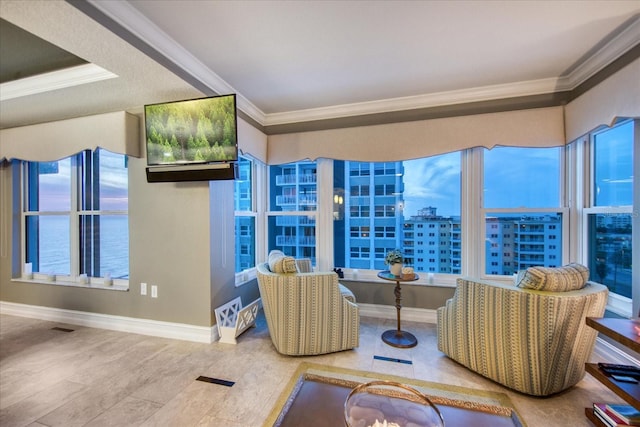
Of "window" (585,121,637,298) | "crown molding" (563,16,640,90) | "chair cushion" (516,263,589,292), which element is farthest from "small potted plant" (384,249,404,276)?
"crown molding" (563,16,640,90)

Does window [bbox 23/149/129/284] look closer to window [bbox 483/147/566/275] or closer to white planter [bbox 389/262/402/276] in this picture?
white planter [bbox 389/262/402/276]

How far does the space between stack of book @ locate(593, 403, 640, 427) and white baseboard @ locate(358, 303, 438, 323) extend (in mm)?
1579

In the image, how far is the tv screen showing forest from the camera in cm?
231

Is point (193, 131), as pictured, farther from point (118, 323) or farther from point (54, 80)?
point (118, 323)

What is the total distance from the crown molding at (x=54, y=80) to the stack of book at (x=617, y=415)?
4.16m

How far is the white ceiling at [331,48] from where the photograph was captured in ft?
5.57

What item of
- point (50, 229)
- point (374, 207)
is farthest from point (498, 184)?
point (50, 229)

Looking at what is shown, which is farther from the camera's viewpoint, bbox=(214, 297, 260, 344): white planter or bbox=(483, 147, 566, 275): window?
bbox=(483, 147, 566, 275): window

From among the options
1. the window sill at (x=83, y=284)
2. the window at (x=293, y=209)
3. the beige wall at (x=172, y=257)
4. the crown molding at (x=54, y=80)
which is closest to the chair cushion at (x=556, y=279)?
the window at (x=293, y=209)

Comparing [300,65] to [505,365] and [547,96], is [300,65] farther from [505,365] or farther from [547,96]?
[505,365]

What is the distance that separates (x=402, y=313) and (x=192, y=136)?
3.04m

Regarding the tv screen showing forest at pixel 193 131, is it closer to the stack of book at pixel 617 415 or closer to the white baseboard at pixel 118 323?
the white baseboard at pixel 118 323

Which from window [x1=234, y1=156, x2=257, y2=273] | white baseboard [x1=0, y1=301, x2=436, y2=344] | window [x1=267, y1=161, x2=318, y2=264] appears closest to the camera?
white baseboard [x1=0, y1=301, x2=436, y2=344]

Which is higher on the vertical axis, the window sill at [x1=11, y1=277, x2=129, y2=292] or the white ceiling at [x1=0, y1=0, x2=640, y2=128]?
the white ceiling at [x1=0, y1=0, x2=640, y2=128]
